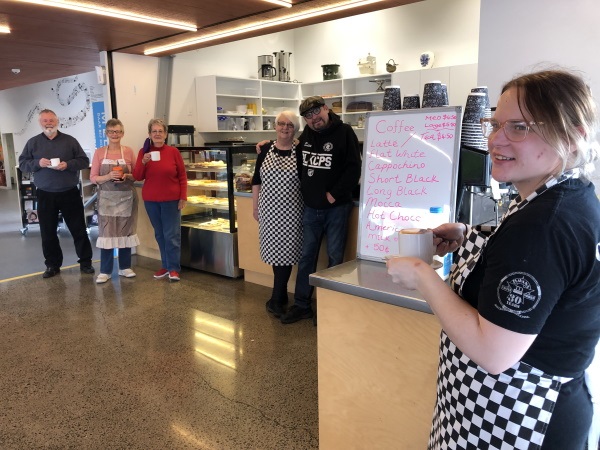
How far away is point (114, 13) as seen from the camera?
4.16 metres

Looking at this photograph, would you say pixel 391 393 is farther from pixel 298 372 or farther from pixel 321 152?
pixel 321 152

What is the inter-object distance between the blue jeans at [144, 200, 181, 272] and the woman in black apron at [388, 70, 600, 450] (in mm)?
3958

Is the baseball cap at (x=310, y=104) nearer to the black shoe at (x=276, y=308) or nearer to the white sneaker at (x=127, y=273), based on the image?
the black shoe at (x=276, y=308)

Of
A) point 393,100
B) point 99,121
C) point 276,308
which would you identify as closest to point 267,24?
point 276,308

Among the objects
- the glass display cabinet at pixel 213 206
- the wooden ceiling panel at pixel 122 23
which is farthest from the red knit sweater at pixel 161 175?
the wooden ceiling panel at pixel 122 23

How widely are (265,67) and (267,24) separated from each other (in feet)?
11.2

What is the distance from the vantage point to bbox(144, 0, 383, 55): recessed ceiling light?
13.3 feet

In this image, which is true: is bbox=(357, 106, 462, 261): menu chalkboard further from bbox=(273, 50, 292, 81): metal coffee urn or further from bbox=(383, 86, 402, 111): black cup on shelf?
bbox=(273, 50, 292, 81): metal coffee urn

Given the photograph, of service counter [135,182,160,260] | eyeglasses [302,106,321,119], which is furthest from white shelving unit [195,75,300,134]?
eyeglasses [302,106,321,119]

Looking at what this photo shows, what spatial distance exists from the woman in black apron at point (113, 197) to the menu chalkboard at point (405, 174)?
3312 millimetres

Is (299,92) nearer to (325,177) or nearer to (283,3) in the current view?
(283,3)

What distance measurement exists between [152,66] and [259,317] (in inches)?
150

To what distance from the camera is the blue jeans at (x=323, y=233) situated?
3507mm

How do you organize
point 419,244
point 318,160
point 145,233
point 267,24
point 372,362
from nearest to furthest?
1. point 419,244
2. point 372,362
3. point 318,160
4. point 267,24
5. point 145,233
